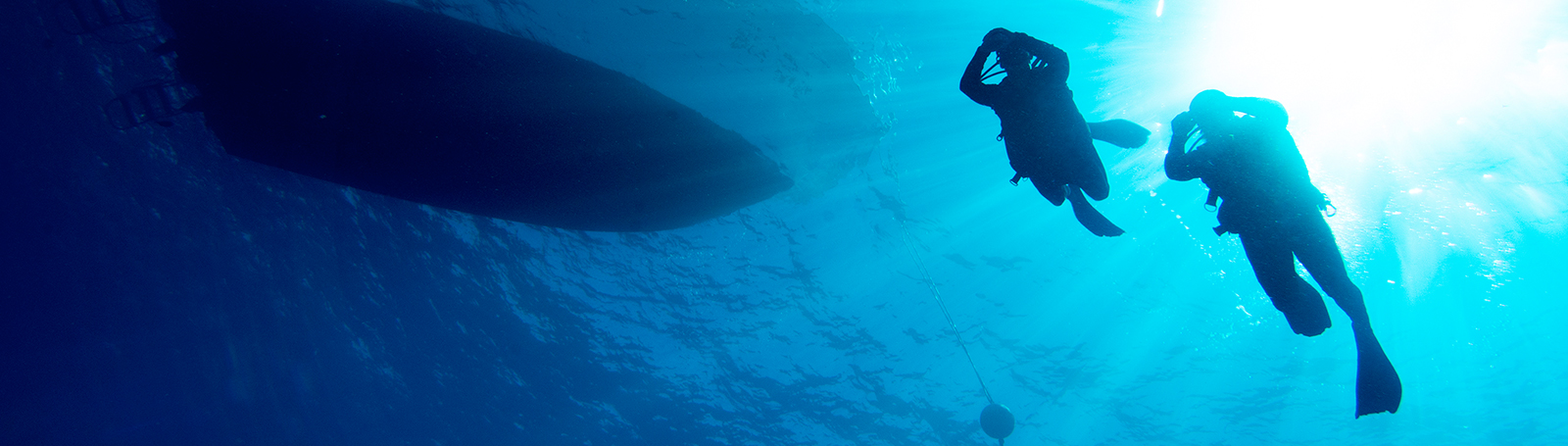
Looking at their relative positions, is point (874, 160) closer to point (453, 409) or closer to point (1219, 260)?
point (1219, 260)

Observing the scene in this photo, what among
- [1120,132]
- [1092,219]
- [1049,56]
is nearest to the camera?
[1049,56]

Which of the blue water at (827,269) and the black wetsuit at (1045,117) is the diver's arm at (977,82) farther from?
the blue water at (827,269)

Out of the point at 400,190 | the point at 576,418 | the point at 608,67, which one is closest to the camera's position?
the point at 608,67

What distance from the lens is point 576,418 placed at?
19500 mm

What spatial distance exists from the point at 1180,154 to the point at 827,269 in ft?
34.9

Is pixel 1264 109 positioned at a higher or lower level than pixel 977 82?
lower

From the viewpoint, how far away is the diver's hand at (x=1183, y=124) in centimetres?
373

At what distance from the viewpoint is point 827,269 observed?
14.1 meters

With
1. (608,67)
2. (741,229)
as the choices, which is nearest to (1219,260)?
(741,229)

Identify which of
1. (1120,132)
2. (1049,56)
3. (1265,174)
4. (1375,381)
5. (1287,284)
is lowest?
(1375,381)

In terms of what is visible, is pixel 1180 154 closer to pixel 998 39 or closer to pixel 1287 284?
pixel 1287 284

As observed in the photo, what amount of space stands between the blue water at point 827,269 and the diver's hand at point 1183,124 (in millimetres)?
5674

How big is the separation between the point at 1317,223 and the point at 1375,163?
40.0 feet

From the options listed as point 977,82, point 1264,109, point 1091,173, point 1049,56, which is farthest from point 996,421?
point 1049,56
